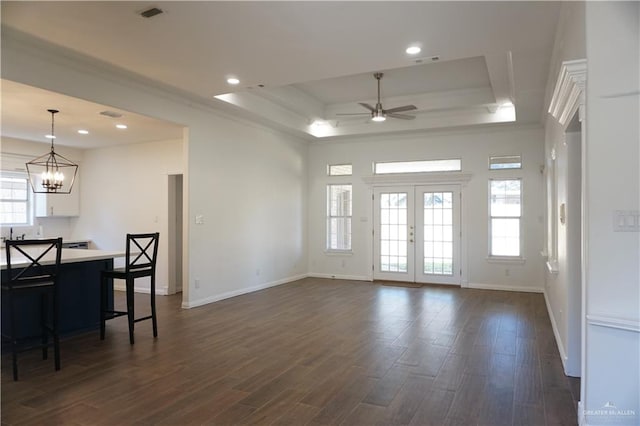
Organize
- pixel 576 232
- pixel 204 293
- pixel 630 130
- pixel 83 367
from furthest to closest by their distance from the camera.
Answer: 1. pixel 204 293
2. pixel 83 367
3. pixel 576 232
4. pixel 630 130

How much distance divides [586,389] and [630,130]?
1.64m

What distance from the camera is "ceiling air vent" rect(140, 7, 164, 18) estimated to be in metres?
3.31

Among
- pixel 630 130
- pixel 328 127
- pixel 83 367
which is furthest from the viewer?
pixel 328 127

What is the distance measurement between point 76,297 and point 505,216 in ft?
23.5

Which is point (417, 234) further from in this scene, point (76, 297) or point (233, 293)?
point (76, 297)

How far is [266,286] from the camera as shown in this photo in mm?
7910

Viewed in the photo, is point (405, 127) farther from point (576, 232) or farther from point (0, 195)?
point (0, 195)

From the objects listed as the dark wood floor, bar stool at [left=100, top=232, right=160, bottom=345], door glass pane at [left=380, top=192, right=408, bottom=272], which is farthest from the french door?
bar stool at [left=100, top=232, right=160, bottom=345]

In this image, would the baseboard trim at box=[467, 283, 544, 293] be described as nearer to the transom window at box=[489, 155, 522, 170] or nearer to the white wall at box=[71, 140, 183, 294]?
the transom window at box=[489, 155, 522, 170]

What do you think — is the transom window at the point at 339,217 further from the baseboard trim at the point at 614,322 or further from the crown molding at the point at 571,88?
the baseboard trim at the point at 614,322

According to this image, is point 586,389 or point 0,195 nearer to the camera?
point 586,389

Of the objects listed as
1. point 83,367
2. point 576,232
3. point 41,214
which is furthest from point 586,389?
point 41,214

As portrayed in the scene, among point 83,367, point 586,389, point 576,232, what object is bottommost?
point 83,367

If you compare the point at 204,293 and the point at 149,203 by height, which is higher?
the point at 149,203
